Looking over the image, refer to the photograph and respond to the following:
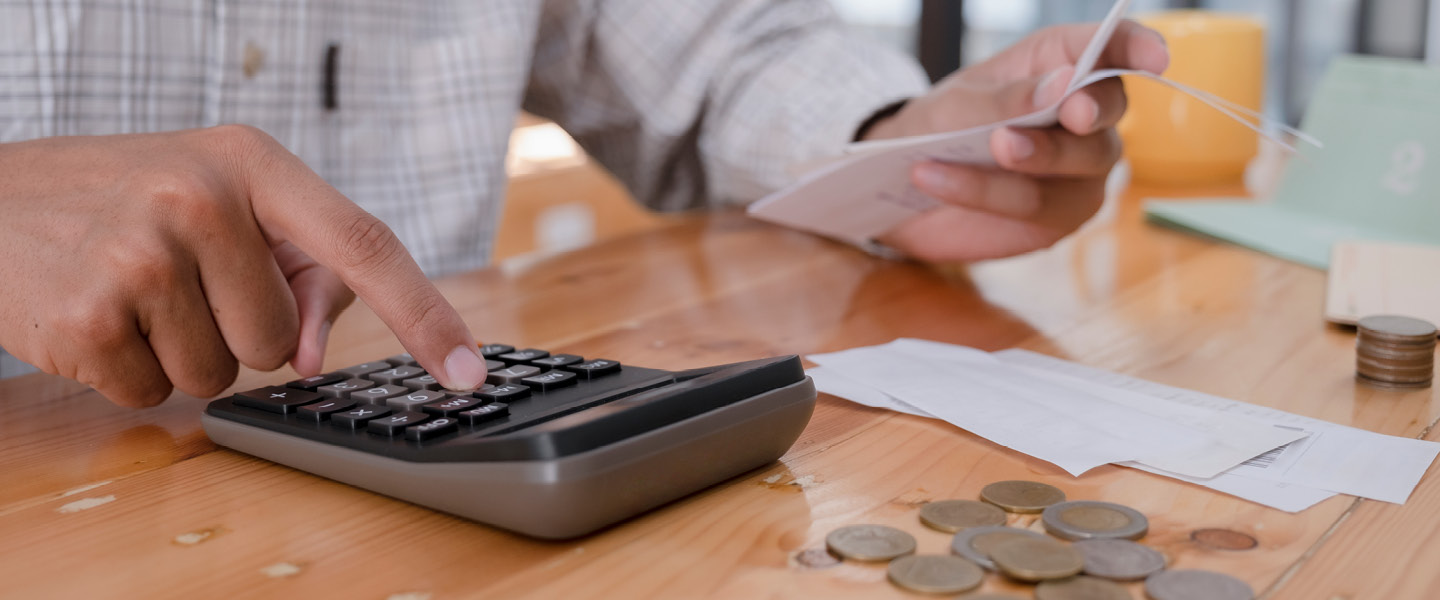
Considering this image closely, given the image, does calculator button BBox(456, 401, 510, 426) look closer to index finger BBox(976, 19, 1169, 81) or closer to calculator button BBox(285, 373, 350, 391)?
calculator button BBox(285, 373, 350, 391)

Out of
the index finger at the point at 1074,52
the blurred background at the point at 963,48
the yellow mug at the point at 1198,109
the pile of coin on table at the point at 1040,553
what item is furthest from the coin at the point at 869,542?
the yellow mug at the point at 1198,109

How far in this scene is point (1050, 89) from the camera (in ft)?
2.38

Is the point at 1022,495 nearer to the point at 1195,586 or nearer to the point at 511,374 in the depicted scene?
the point at 1195,586

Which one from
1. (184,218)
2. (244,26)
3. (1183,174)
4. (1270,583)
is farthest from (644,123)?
(1270,583)

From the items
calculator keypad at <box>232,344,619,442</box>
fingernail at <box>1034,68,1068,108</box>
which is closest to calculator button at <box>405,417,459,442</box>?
calculator keypad at <box>232,344,619,442</box>

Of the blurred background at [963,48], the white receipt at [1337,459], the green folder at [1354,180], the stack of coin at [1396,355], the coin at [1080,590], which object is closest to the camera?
the coin at [1080,590]

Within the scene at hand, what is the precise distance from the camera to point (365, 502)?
0.42 metres

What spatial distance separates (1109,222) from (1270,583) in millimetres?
758

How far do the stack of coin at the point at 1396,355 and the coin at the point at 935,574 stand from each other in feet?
1.09

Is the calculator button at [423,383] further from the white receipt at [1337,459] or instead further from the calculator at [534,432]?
the white receipt at [1337,459]

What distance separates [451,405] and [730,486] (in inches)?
4.4

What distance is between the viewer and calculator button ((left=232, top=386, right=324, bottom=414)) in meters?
0.47

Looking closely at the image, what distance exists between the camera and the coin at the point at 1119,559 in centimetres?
34

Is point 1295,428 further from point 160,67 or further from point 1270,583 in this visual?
point 160,67
